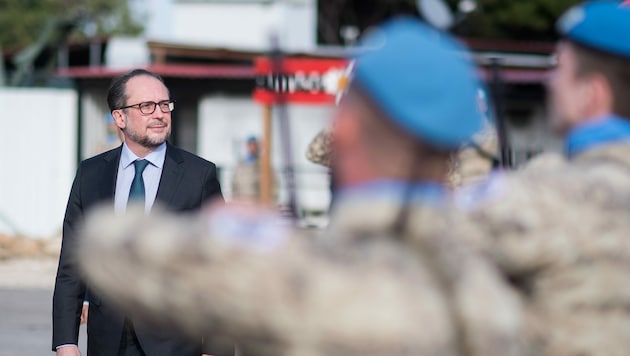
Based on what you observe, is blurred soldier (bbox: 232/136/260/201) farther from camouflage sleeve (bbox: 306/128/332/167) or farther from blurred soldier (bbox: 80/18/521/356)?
blurred soldier (bbox: 80/18/521/356)

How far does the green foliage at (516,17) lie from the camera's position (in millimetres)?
48344

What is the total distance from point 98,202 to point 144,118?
1.40 ft

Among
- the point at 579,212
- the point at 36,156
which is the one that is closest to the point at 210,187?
the point at 579,212

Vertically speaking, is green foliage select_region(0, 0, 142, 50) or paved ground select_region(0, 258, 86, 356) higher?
green foliage select_region(0, 0, 142, 50)

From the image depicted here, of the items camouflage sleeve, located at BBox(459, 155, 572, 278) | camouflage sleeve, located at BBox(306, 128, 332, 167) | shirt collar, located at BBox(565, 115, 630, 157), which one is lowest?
camouflage sleeve, located at BBox(459, 155, 572, 278)

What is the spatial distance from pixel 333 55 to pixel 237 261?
22.7m

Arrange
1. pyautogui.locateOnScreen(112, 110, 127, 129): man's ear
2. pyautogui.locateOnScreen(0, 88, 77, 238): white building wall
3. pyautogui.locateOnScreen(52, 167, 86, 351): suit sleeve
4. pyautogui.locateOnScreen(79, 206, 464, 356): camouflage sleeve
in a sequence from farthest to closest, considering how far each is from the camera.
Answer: pyautogui.locateOnScreen(0, 88, 77, 238): white building wall, pyautogui.locateOnScreen(112, 110, 127, 129): man's ear, pyautogui.locateOnScreen(52, 167, 86, 351): suit sleeve, pyautogui.locateOnScreen(79, 206, 464, 356): camouflage sleeve

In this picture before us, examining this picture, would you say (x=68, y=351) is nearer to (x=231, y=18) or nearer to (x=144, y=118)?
(x=144, y=118)

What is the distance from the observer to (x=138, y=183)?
5285 millimetres

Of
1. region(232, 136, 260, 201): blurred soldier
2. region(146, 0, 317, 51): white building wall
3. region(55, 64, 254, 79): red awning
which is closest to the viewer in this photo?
region(232, 136, 260, 201): blurred soldier

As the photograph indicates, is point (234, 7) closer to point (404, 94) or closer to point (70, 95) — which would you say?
point (70, 95)

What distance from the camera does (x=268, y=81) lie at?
2715 mm

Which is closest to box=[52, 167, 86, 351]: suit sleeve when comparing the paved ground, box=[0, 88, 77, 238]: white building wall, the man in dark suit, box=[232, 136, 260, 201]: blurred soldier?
the man in dark suit

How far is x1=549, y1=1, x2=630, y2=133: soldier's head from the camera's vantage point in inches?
112
